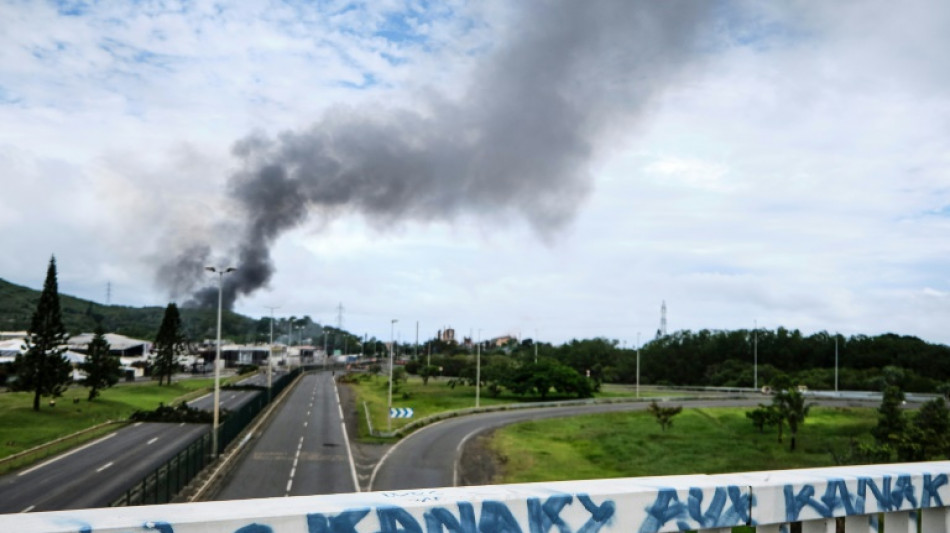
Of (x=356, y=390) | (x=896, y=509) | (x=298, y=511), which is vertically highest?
(x=298, y=511)

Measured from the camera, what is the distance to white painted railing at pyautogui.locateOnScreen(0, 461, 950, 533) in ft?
11.2

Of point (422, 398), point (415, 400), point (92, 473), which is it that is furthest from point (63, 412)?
point (422, 398)

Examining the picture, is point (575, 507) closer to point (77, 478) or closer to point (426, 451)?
point (77, 478)

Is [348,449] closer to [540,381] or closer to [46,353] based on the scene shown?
[46,353]

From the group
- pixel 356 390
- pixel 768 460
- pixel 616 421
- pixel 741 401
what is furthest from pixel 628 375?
pixel 768 460

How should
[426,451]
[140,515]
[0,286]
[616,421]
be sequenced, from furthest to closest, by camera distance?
[0,286] → [616,421] → [426,451] → [140,515]

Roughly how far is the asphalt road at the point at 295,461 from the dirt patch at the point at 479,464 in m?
6.01

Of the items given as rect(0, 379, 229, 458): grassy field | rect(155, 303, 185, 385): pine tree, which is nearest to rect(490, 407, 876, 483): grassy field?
rect(0, 379, 229, 458): grassy field

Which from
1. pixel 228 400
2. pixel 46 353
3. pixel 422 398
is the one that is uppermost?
pixel 46 353

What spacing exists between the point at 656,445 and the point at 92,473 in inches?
1396

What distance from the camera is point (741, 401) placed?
3558 inches

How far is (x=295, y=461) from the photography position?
4291cm

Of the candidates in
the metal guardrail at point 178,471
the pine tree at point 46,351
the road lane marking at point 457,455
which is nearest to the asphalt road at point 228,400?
the pine tree at point 46,351

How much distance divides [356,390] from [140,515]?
102673 mm
